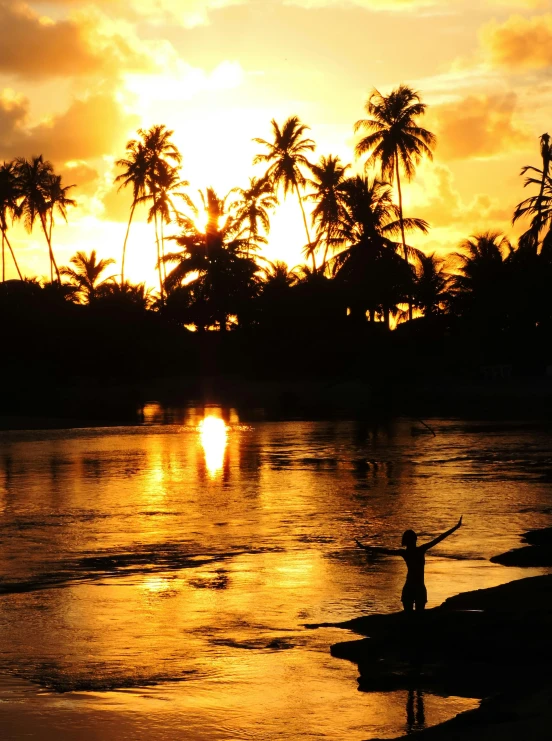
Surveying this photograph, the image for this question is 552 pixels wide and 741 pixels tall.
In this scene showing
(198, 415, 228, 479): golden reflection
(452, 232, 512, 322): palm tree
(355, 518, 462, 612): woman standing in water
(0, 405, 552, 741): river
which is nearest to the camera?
(0, 405, 552, 741): river

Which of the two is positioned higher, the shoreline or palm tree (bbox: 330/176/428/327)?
palm tree (bbox: 330/176/428/327)

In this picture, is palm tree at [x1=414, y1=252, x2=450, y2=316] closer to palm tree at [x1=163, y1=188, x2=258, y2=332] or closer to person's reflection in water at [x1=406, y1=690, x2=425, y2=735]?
palm tree at [x1=163, y1=188, x2=258, y2=332]

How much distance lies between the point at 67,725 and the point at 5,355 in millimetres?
52178

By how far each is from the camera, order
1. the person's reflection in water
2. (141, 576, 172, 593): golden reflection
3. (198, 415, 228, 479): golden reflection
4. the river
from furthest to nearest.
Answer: (198, 415, 228, 479): golden reflection < (141, 576, 172, 593): golden reflection < the river < the person's reflection in water

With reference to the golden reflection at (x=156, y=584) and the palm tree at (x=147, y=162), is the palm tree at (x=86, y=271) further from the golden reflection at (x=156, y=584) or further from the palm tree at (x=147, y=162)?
the golden reflection at (x=156, y=584)

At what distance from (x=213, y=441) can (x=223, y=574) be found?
19.2 m

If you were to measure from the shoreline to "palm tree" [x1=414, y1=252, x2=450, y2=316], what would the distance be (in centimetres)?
4798

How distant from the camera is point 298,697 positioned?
9.12 metres

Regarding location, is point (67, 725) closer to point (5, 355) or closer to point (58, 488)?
point (58, 488)

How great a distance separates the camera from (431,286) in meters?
58.5

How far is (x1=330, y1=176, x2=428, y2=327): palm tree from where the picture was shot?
53688 millimetres

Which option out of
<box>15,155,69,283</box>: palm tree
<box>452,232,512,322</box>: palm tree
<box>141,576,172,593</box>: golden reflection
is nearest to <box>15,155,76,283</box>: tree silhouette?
<box>15,155,69,283</box>: palm tree

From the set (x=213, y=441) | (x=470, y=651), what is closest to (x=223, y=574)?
(x=470, y=651)

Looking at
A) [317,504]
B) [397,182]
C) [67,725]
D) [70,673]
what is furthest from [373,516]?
[397,182]
